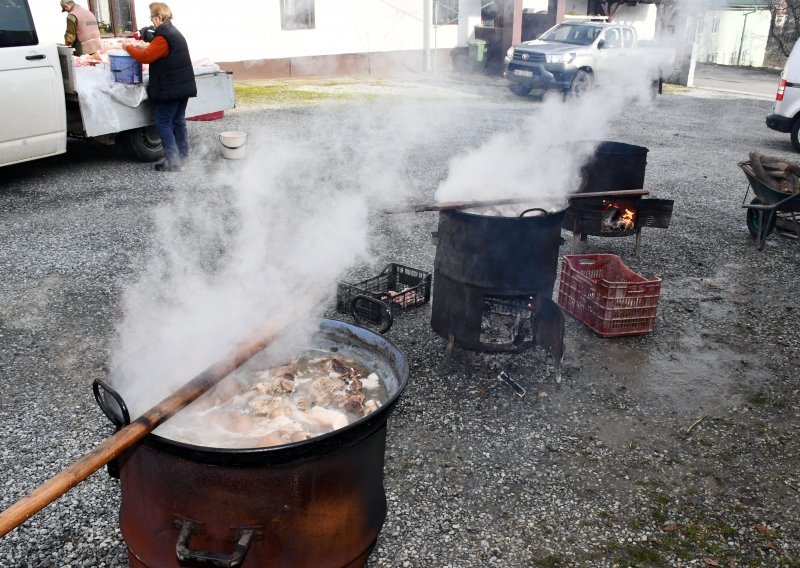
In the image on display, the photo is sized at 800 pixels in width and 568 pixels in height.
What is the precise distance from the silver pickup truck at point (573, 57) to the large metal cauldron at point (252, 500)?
1335cm

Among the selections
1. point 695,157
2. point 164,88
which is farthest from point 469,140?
point 164,88

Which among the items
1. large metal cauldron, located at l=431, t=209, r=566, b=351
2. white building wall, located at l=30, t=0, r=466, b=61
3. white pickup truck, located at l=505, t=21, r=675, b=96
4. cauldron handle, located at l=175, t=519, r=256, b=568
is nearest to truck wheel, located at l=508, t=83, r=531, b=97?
white pickup truck, located at l=505, t=21, r=675, b=96

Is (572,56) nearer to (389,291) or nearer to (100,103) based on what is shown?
(100,103)

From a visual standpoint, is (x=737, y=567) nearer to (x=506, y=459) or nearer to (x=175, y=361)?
(x=506, y=459)

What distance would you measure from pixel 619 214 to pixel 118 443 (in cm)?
530

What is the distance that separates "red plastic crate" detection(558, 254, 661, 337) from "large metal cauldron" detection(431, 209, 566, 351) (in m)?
0.72

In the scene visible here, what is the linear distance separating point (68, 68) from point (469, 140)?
6.07 meters

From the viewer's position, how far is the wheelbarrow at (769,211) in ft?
22.1

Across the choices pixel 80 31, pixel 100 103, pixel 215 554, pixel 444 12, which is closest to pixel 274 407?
pixel 215 554

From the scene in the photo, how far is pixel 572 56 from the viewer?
588 inches

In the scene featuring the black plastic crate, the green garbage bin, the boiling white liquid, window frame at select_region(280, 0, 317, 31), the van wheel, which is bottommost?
the black plastic crate

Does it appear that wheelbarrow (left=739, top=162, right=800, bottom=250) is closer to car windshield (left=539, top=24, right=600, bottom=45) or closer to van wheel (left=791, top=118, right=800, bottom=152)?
van wheel (left=791, top=118, right=800, bottom=152)

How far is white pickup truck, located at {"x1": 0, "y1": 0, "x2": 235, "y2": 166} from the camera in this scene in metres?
7.66

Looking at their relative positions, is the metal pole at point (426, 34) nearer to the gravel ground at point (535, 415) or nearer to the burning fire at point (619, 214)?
the gravel ground at point (535, 415)
